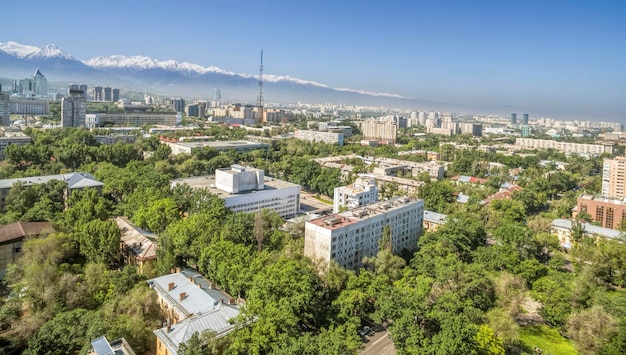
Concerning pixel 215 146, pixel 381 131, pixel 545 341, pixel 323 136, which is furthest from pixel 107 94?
pixel 545 341

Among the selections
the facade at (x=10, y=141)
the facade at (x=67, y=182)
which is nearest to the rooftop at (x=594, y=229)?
the facade at (x=67, y=182)

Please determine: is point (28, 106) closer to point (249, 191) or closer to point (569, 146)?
point (249, 191)

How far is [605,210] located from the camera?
2552 cm

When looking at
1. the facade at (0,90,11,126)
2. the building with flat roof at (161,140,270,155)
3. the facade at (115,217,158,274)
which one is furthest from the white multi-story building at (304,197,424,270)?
the facade at (0,90,11,126)

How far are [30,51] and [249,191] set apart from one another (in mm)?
176676

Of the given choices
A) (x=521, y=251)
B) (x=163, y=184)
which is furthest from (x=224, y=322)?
(x=163, y=184)

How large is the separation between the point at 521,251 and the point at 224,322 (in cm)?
1409

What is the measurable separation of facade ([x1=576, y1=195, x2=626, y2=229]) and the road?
20475 mm

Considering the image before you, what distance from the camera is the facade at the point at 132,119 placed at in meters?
58.2

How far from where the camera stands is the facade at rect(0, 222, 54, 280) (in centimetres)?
1559

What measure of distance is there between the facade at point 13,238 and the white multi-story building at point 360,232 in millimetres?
11129

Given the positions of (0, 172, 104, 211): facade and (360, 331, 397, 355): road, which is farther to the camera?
(0, 172, 104, 211): facade

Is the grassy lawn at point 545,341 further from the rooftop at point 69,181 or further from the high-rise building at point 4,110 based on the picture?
the high-rise building at point 4,110

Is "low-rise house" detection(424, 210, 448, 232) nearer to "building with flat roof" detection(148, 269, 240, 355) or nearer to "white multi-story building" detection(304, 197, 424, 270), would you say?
"white multi-story building" detection(304, 197, 424, 270)
